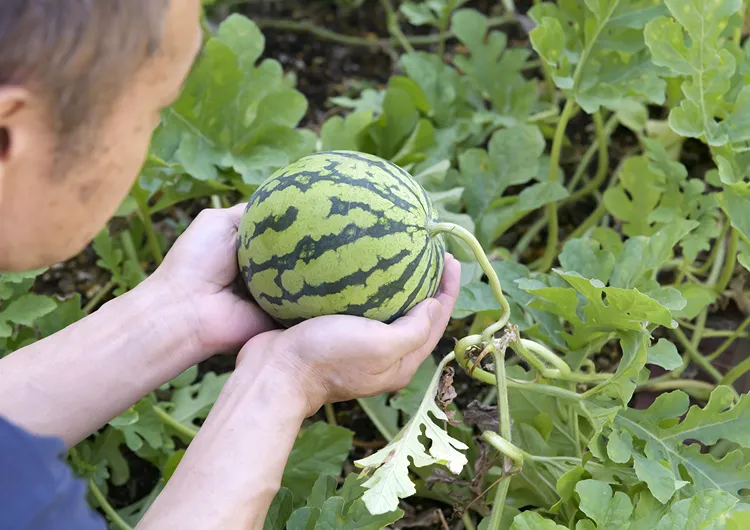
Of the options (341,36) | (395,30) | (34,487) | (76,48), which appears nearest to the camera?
(76,48)

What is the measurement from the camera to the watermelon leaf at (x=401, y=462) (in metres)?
1.22

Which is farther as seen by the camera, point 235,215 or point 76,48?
point 235,215

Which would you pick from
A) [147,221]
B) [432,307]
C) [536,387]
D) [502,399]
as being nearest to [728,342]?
[536,387]

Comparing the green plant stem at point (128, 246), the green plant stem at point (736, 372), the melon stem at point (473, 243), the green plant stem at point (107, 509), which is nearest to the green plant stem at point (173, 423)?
the green plant stem at point (107, 509)

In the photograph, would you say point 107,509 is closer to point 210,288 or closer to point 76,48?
point 210,288

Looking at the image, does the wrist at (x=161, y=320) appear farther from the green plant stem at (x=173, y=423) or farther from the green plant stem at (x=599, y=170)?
the green plant stem at (x=599, y=170)

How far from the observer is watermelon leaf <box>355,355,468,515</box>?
1.22 metres

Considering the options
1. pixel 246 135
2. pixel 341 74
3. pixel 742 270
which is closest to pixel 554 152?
pixel 742 270

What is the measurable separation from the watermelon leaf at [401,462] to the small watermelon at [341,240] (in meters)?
0.22

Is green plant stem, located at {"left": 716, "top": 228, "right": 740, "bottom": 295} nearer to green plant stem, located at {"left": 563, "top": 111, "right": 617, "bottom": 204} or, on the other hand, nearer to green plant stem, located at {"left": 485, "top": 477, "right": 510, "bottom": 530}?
green plant stem, located at {"left": 563, "top": 111, "right": 617, "bottom": 204}

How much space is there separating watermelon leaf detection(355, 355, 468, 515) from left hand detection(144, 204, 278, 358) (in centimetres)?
44

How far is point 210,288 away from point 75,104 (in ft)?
2.45

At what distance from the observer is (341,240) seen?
1.31 m

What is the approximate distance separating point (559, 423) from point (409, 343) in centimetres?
56
